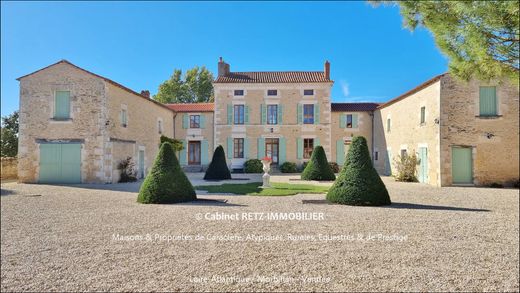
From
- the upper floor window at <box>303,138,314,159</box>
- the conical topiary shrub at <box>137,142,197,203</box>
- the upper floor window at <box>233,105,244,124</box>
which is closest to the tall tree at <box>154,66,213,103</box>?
the upper floor window at <box>233,105,244,124</box>

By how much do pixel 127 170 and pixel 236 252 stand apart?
11.1 metres

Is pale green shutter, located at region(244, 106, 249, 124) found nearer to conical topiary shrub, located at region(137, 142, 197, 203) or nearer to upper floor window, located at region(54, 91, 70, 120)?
upper floor window, located at region(54, 91, 70, 120)

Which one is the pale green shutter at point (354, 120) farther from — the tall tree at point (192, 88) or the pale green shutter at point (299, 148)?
the tall tree at point (192, 88)

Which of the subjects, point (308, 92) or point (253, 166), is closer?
point (253, 166)

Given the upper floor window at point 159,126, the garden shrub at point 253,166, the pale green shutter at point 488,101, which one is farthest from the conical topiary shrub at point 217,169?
the pale green shutter at point 488,101

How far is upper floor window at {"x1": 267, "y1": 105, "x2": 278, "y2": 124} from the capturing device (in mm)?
20312

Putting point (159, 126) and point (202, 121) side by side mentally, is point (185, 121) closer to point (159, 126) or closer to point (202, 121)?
point (202, 121)

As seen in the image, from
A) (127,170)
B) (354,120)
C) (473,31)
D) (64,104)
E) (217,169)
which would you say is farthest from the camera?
(354,120)

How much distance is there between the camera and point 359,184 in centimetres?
708

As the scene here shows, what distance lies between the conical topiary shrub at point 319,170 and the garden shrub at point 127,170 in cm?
805

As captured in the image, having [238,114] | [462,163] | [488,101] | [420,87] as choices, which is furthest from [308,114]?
[488,101]

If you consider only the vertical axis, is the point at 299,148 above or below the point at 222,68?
below

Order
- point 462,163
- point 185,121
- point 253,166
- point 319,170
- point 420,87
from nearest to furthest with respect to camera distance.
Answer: point 462,163 < point 420,87 < point 319,170 < point 253,166 < point 185,121

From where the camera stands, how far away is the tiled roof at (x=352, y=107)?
20719 mm
